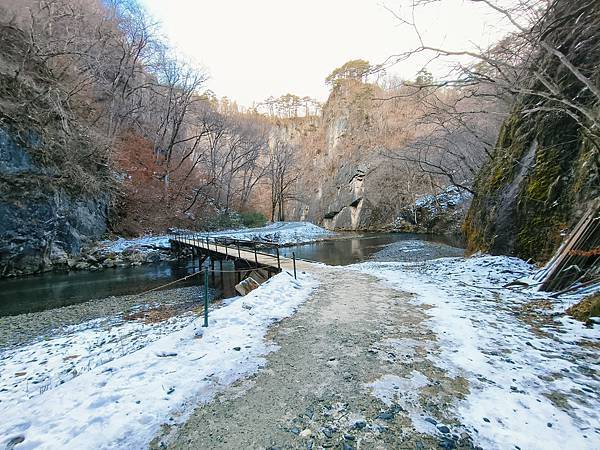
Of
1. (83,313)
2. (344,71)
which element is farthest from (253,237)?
(344,71)

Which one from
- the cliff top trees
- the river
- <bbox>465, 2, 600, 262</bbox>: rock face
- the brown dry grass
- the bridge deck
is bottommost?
the river

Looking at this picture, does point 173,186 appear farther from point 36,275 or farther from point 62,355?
point 62,355

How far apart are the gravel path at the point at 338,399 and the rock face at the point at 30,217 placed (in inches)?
657

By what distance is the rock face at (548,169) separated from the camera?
640 cm

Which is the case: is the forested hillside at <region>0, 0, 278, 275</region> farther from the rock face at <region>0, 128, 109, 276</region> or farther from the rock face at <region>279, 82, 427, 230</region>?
the rock face at <region>279, 82, 427, 230</region>

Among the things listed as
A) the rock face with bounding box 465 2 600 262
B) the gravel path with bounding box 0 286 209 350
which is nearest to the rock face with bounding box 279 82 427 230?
the rock face with bounding box 465 2 600 262

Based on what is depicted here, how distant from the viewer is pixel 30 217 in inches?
593

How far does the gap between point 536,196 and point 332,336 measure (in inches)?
300

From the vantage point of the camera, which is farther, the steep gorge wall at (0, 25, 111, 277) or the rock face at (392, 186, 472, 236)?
the rock face at (392, 186, 472, 236)

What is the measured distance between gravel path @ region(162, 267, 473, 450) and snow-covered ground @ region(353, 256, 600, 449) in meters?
0.20

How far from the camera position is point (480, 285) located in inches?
294

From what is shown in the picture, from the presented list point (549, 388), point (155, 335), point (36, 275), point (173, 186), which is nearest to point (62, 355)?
point (155, 335)

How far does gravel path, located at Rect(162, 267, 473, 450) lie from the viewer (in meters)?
2.40

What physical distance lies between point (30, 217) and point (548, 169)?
22175 mm
